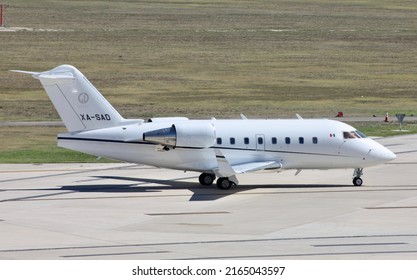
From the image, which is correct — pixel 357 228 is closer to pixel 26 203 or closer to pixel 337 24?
pixel 26 203

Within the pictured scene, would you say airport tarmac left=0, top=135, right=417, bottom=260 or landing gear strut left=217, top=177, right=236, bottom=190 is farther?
landing gear strut left=217, top=177, right=236, bottom=190

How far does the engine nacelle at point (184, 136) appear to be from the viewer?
2053 inches

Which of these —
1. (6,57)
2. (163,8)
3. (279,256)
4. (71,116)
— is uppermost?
(163,8)

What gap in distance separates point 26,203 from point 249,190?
10.9 m

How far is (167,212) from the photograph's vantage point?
46.6 meters

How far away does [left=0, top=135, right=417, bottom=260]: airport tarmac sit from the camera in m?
37.8

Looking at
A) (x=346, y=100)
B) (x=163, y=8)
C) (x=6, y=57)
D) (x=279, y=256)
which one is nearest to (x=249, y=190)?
(x=279, y=256)

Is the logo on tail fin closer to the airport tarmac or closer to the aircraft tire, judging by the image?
the airport tarmac

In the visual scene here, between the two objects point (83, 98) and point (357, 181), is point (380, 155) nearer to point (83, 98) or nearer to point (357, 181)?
point (357, 181)

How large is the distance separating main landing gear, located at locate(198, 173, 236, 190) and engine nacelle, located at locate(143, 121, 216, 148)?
182cm

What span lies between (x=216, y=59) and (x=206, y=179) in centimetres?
7461

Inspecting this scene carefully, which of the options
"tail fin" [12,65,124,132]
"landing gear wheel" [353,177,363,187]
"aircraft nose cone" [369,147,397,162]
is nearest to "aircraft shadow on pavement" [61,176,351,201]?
"landing gear wheel" [353,177,363,187]

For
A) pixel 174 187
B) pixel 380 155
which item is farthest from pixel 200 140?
pixel 380 155

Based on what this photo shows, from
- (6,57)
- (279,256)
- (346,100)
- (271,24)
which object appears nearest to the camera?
(279,256)
